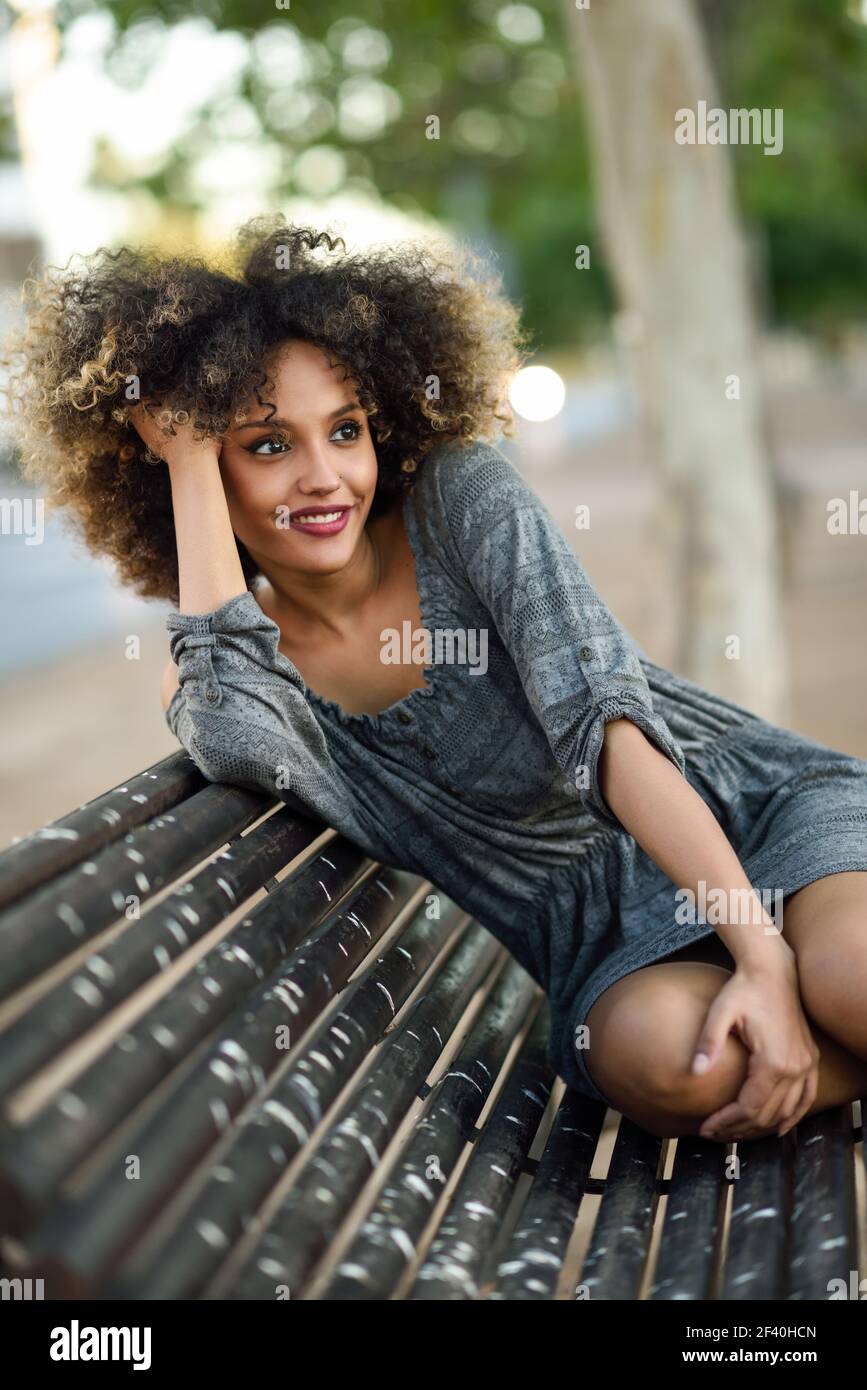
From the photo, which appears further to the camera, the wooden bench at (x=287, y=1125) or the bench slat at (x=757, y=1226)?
the bench slat at (x=757, y=1226)

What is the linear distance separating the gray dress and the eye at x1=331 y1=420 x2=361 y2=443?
0.16m

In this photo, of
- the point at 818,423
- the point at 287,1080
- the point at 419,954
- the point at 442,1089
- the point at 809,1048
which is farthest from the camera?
the point at 818,423

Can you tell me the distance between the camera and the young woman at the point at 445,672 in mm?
2066

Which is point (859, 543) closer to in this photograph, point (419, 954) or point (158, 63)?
point (158, 63)

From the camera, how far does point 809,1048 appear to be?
1.98 m

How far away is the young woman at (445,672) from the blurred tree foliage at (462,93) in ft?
10.4

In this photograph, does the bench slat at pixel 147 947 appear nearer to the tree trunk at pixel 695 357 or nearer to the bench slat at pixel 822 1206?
the bench slat at pixel 822 1206

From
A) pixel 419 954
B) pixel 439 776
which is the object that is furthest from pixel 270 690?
pixel 419 954

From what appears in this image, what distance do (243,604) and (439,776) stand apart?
457mm

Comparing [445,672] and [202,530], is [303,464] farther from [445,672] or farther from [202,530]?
[445,672]

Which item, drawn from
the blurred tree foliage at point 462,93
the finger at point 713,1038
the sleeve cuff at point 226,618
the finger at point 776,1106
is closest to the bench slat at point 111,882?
the sleeve cuff at point 226,618

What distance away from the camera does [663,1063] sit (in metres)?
2.02

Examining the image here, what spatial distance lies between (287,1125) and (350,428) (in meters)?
1.20

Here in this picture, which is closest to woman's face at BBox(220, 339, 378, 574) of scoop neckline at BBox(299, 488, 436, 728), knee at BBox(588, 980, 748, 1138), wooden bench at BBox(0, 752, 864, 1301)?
scoop neckline at BBox(299, 488, 436, 728)
